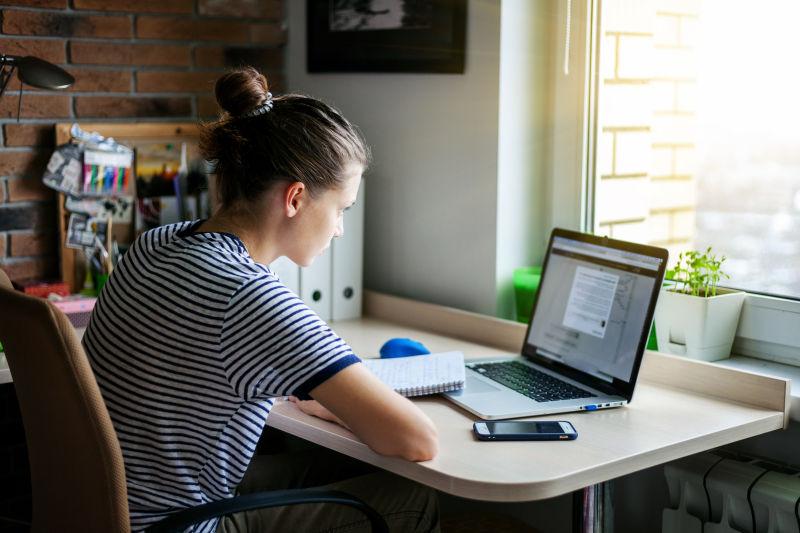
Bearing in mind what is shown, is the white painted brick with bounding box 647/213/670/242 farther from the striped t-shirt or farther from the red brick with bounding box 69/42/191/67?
the red brick with bounding box 69/42/191/67

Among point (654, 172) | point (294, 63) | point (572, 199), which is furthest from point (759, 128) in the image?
point (294, 63)

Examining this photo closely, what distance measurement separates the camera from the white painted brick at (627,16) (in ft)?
7.19

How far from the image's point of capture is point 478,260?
2.43 meters

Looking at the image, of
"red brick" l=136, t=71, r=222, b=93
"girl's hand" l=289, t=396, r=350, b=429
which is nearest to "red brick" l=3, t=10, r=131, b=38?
"red brick" l=136, t=71, r=222, b=93

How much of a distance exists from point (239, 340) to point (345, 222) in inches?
49.2

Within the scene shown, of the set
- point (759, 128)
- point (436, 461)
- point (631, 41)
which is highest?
point (631, 41)

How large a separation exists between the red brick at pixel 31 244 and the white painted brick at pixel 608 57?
4.91 feet

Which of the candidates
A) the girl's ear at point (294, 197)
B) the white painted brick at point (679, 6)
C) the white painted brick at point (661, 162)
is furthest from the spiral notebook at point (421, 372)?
the white painted brick at point (679, 6)

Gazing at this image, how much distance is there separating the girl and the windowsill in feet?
2.48

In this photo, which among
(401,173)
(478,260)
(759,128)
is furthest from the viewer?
(401,173)

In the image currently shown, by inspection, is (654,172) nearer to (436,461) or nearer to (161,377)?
(436,461)

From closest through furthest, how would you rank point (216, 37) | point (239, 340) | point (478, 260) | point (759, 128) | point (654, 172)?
1. point (239, 340)
2. point (759, 128)
3. point (654, 172)
4. point (478, 260)
5. point (216, 37)

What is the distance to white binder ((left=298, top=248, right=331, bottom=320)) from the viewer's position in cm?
254

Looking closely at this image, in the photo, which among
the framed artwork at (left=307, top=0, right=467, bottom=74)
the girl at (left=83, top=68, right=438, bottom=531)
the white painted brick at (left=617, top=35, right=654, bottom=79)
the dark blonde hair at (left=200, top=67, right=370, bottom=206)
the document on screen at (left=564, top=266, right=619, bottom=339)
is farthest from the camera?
the framed artwork at (left=307, top=0, right=467, bottom=74)
